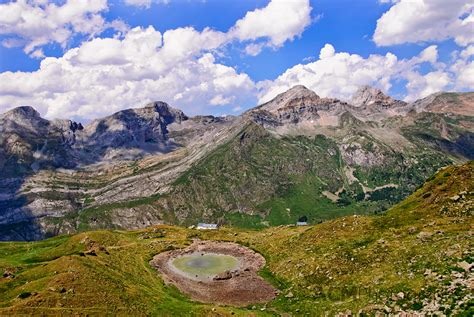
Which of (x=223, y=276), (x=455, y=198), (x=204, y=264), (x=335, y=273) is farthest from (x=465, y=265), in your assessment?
(x=204, y=264)

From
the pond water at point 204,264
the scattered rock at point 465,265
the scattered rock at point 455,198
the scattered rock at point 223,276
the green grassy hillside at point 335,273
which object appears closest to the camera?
the scattered rock at point 465,265

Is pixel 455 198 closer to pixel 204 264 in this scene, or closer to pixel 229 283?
pixel 229 283

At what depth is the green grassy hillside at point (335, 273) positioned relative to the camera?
63.5 metres

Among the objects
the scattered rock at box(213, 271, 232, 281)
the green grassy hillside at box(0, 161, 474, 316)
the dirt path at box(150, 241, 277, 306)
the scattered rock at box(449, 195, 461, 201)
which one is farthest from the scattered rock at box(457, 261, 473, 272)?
the scattered rock at box(213, 271, 232, 281)

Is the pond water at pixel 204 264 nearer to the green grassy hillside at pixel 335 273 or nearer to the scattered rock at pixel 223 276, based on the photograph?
the scattered rock at pixel 223 276

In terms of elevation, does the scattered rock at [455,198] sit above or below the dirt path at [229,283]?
above

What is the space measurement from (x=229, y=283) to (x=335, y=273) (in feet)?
82.4

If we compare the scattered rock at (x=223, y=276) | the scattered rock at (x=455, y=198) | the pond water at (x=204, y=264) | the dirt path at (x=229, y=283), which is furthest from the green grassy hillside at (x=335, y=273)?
the pond water at (x=204, y=264)

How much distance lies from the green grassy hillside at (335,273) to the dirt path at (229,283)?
2829mm

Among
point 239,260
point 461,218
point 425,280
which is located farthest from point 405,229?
point 239,260

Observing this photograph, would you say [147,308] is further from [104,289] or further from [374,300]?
[374,300]

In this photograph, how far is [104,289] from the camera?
7381cm

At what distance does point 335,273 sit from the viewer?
81000 millimetres

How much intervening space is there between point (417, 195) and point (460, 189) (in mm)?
13398
